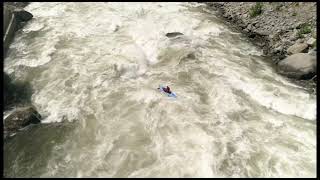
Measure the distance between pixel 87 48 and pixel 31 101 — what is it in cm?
386

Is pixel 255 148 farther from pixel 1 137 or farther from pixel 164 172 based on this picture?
pixel 1 137

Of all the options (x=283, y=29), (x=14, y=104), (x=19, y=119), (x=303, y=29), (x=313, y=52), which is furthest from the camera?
(x=283, y=29)

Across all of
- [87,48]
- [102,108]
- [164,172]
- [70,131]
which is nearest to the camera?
[164,172]

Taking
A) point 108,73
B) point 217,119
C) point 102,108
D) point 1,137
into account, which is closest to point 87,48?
point 108,73

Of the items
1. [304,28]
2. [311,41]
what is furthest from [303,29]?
[311,41]

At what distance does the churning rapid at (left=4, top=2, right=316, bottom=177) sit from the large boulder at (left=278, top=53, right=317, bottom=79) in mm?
397

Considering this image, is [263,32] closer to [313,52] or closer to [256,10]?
[256,10]

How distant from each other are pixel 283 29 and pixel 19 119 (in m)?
10.6

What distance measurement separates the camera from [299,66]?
12641mm

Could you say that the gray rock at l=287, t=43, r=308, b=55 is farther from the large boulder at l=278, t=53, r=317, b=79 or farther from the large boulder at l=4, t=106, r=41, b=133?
the large boulder at l=4, t=106, r=41, b=133

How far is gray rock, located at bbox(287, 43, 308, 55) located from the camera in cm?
1350

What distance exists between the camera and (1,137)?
405 inches

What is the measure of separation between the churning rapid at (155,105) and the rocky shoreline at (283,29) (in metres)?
0.56

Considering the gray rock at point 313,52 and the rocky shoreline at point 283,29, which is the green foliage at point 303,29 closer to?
the rocky shoreline at point 283,29
